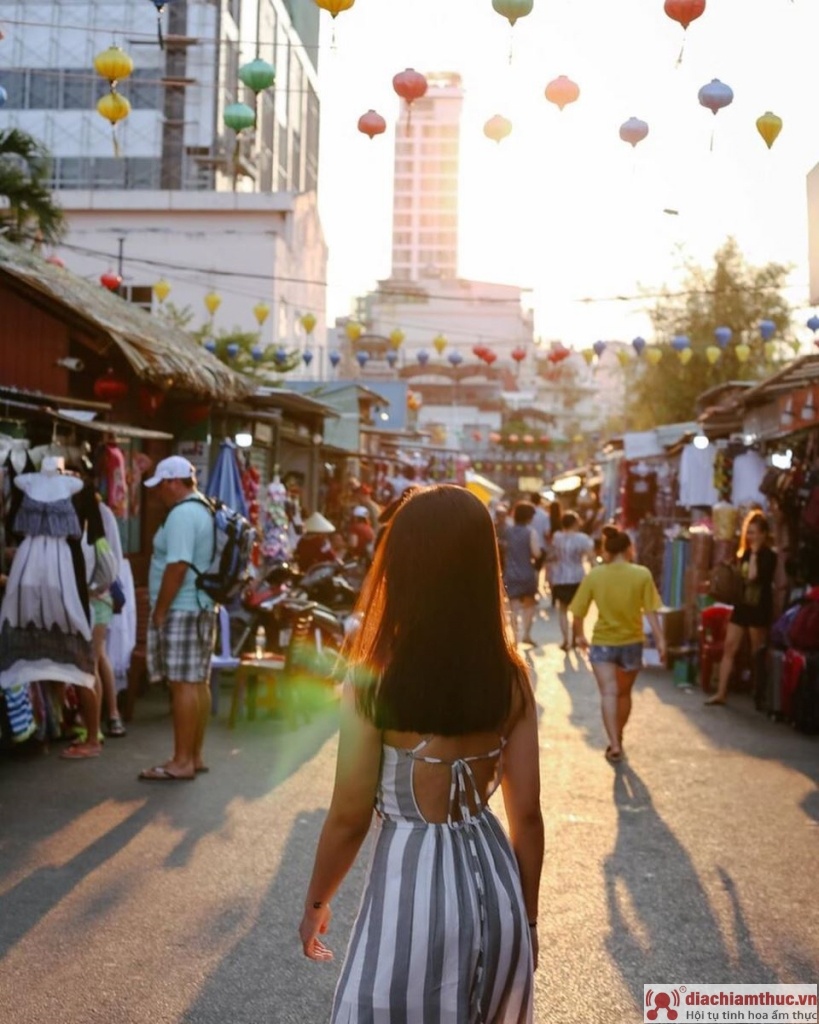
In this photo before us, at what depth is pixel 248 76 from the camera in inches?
371

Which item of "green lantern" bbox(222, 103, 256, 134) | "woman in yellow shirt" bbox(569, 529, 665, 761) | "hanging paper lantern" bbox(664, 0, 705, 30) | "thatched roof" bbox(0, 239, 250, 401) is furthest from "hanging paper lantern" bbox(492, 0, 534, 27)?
"thatched roof" bbox(0, 239, 250, 401)

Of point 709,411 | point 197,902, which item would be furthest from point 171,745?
point 709,411

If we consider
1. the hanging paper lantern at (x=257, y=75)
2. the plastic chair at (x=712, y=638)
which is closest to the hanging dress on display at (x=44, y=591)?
the hanging paper lantern at (x=257, y=75)

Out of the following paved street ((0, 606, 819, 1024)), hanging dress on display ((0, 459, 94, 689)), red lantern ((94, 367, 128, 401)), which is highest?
red lantern ((94, 367, 128, 401))

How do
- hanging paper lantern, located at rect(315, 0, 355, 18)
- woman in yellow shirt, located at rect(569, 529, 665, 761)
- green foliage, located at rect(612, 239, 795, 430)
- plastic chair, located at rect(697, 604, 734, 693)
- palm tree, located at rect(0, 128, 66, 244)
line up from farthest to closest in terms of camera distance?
green foliage, located at rect(612, 239, 795, 430) → palm tree, located at rect(0, 128, 66, 244) → plastic chair, located at rect(697, 604, 734, 693) → woman in yellow shirt, located at rect(569, 529, 665, 761) → hanging paper lantern, located at rect(315, 0, 355, 18)

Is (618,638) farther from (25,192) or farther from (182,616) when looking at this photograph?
(25,192)

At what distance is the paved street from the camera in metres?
5.16

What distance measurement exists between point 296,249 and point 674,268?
16135mm

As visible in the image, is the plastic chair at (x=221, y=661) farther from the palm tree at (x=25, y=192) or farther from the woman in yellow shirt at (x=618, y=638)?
the palm tree at (x=25, y=192)

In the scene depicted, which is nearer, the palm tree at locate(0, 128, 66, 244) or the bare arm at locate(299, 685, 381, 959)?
the bare arm at locate(299, 685, 381, 959)

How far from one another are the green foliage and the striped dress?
3787cm

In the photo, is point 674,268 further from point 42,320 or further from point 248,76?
point 248,76

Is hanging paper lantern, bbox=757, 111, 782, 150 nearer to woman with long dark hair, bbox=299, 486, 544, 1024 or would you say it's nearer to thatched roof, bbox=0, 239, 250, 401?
thatched roof, bbox=0, 239, 250, 401

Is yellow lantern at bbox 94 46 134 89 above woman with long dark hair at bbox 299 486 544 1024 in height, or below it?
above
